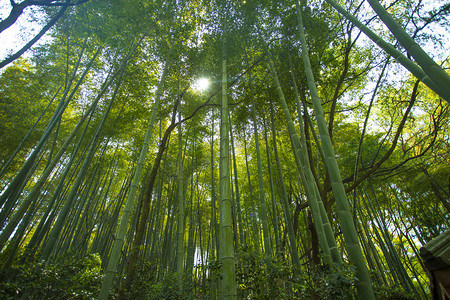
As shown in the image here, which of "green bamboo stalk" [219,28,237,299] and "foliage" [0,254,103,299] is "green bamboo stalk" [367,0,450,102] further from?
"foliage" [0,254,103,299]

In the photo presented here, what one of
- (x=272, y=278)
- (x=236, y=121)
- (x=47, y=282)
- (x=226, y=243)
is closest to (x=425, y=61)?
(x=226, y=243)

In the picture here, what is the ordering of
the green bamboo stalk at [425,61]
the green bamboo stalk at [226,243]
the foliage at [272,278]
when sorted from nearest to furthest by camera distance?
the green bamboo stalk at [425,61], the green bamboo stalk at [226,243], the foliage at [272,278]

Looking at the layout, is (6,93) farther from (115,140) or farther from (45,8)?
(45,8)

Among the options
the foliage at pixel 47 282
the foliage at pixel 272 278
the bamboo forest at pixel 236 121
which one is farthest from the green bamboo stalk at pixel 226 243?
the foliage at pixel 47 282

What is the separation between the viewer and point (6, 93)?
636cm

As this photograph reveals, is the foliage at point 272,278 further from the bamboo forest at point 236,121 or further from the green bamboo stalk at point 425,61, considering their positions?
the green bamboo stalk at point 425,61

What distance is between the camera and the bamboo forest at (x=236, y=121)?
188 centimetres

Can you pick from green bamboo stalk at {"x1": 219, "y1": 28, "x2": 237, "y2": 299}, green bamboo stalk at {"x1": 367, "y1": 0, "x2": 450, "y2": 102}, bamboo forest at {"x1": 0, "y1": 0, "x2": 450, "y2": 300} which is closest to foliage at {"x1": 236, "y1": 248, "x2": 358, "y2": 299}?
bamboo forest at {"x1": 0, "y1": 0, "x2": 450, "y2": 300}

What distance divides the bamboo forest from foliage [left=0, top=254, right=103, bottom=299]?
16 mm

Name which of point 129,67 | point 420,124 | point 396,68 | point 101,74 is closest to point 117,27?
point 129,67

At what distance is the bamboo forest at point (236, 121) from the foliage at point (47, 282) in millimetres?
16

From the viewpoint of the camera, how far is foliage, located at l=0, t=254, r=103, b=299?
1.90m

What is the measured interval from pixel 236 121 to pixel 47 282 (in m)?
4.92

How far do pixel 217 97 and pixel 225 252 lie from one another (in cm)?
484
